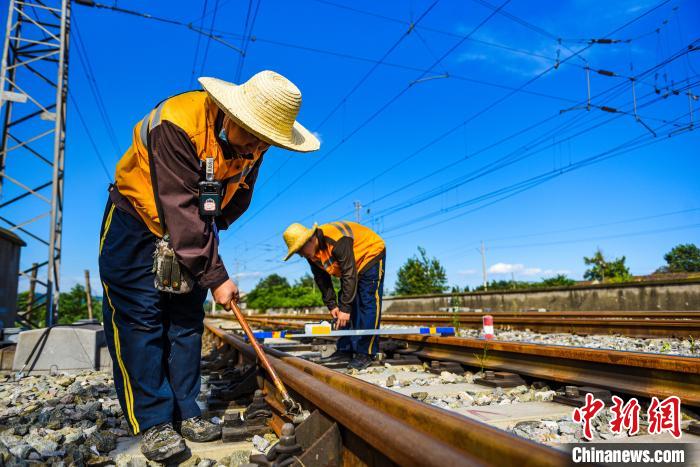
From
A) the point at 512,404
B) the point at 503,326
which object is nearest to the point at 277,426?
the point at 512,404

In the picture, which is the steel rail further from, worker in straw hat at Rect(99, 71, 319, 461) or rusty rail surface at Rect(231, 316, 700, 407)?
worker in straw hat at Rect(99, 71, 319, 461)

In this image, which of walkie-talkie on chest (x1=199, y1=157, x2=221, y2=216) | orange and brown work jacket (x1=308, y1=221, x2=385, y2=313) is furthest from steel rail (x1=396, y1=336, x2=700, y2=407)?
walkie-talkie on chest (x1=199, y1=157, x2=221, y2=216)

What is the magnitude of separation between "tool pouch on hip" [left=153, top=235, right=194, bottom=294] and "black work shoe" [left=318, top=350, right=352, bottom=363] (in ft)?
9.15

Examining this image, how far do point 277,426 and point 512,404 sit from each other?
52.9 inches

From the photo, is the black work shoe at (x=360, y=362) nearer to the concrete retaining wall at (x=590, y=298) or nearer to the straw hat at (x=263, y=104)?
the straw hat at (x=263, y=104)

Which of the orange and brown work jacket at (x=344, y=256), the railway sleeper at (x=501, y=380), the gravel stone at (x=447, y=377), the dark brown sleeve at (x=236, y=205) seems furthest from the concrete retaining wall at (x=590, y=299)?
the dark brown sleeve at (x=236, y=205)

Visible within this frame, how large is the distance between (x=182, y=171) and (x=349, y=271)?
2910 millimetres

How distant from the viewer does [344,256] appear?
503cm

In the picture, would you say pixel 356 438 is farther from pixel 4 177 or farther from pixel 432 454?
pixel 4 177

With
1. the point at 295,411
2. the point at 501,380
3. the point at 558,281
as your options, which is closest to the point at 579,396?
the point at 501,380

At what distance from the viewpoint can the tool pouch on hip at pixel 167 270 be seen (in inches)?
89.3

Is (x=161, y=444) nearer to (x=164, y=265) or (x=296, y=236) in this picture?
(x=164, y=265)

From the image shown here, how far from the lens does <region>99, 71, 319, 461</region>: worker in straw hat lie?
2256 millimetres

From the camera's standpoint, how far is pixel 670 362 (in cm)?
252
